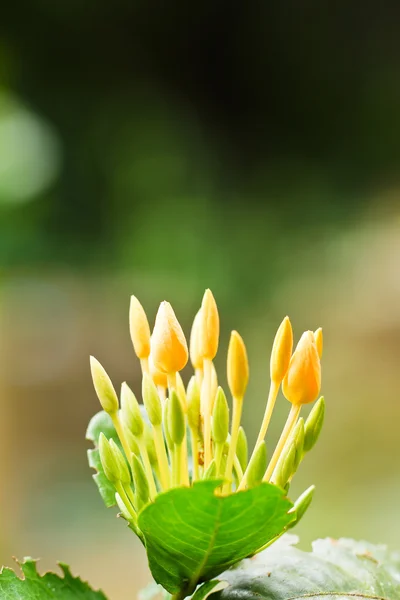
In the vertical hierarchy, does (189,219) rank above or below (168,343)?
above

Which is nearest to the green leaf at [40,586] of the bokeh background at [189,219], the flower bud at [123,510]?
the flower bud at [123,510]

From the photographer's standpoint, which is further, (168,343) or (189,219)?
(189,219)

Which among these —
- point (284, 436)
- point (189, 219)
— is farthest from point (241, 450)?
point (189, 219)

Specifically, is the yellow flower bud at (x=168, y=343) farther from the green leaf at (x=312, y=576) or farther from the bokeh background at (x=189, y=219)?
the bokeh background at (x=189, y=219)

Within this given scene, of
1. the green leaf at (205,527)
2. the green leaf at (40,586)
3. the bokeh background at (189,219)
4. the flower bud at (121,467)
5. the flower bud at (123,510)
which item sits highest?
the bokeh background at (189,219)

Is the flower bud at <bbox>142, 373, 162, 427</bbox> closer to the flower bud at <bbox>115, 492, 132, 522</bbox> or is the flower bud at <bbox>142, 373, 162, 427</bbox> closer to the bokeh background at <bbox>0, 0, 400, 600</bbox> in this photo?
the flower bud at <bbox>115, 492, 132, 522</bbox>

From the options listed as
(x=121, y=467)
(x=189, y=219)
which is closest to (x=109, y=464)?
(x=121, y=467)

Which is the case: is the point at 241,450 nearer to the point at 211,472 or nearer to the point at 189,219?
the point at 211,472

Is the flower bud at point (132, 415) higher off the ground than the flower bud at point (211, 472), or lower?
higher
